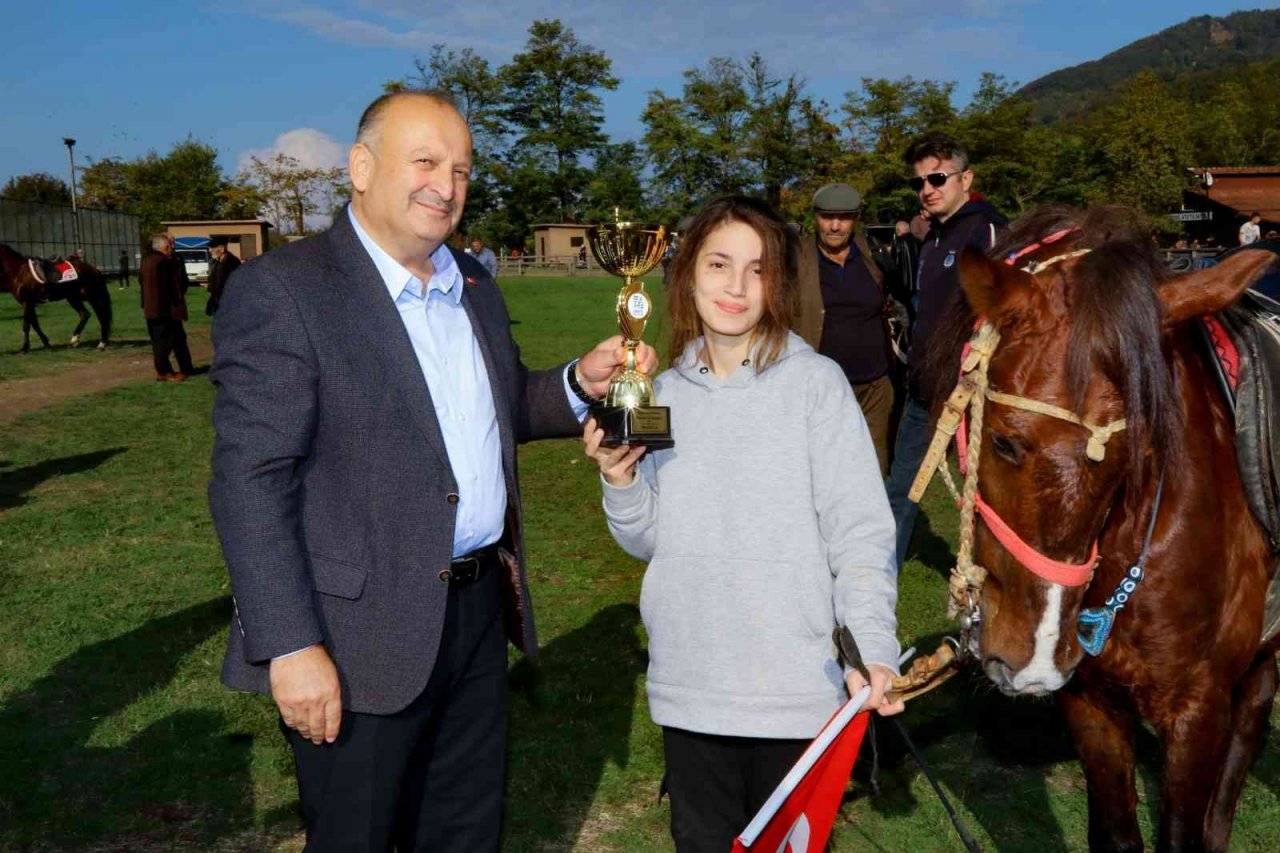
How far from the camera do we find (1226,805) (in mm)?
3117

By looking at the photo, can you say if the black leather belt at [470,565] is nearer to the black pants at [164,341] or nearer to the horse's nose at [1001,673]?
the horse's nose at [1001,673]

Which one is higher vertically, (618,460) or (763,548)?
(618,460)

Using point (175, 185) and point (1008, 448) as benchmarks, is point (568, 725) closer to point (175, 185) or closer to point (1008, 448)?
point (1008, 448)

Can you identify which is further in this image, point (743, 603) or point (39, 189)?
A: point (39, 189)

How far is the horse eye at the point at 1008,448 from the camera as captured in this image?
2246mm

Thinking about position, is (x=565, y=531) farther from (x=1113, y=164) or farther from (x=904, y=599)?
(x=1113, y=164)

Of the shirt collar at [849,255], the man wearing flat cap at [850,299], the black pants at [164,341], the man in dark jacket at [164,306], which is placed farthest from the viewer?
the black pants at [164,341]

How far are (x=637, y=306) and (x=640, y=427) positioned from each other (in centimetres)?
61

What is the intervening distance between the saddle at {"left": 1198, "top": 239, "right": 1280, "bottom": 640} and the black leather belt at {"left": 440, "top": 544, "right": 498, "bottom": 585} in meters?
1.92

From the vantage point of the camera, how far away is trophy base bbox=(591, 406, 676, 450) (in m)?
2.31

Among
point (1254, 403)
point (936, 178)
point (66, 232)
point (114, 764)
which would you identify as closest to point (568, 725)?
point (114, 764)

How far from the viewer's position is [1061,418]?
7.27 feet

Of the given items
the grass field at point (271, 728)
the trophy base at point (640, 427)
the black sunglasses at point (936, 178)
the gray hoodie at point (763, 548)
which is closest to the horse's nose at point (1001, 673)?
the gray hoodie at point (763, 548)

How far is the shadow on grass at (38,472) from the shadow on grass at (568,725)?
5.46 metres
